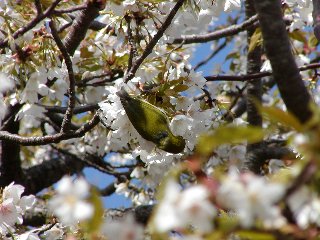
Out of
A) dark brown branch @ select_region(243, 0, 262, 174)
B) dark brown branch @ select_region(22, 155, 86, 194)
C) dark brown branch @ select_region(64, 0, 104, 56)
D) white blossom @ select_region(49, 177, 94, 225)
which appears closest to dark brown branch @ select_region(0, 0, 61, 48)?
dark brown branch @ select_region(64, 0, 104, 56)

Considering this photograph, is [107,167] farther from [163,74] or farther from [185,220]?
[185,220]

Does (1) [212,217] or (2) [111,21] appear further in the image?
(2) [111,21]

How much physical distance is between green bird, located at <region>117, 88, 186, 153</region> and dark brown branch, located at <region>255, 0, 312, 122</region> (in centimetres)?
76

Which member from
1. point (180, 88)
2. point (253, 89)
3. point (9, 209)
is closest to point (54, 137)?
point (9, 209)

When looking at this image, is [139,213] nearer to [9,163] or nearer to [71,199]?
[9,163]

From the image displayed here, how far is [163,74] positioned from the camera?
200 cm

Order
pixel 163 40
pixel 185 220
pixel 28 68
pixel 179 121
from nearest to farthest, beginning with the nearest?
pixel 185 220 < pixel 179 121 < pixel 28 68 < pixel 163 40

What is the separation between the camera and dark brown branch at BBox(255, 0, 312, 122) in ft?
2.70

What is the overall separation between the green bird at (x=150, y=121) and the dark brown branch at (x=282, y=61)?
0.76m

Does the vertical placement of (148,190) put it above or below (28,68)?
below

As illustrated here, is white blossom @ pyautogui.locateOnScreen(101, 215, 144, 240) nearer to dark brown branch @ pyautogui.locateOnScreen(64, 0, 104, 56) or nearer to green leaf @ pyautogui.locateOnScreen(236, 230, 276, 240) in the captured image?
green leaf @ pyautogui.locateOnScreen(236, 230, 276, 240)

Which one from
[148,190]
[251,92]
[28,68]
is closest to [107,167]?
[148,190]

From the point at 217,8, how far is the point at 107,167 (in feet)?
4.91

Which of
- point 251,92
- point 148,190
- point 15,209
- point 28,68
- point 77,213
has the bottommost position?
point 148,190
